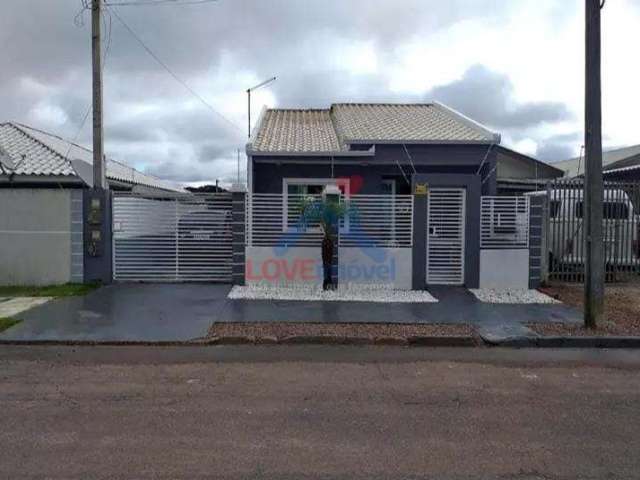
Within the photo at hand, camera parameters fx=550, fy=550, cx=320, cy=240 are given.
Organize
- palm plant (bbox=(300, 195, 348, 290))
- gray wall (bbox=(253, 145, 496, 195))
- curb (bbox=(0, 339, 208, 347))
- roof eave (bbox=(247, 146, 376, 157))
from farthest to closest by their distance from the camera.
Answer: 1. gray wall (bbox=(253, 145, 496, 195))
2. roof eave (bbox=(247, 146, 376, 157))
3. palm plant (bbox=(300, 195, 348, 290))
4. curb (bbox=(0, 339, 208, 347))

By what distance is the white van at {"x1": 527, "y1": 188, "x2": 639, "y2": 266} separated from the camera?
42.0 ft

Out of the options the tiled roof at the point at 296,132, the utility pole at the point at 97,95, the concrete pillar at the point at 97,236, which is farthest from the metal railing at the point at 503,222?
the utility pole at the point at 97,95

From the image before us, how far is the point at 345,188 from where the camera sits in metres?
15.0

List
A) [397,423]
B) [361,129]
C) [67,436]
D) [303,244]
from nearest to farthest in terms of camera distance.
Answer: [67,436], [397,423], [303,244], [361,129]

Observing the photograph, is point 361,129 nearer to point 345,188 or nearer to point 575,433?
point 345,188

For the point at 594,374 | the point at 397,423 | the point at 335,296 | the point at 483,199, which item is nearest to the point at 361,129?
the point at 483,199

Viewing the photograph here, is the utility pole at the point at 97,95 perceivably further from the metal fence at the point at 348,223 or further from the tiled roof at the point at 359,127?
the tiled roof at the point at 359,127

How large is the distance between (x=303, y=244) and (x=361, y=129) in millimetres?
5832

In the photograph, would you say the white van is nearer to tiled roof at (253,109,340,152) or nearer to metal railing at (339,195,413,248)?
metal railing at (339,195,413,248)

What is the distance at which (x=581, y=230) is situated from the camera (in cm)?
1273

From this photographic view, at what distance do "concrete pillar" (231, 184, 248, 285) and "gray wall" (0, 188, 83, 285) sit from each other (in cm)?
326

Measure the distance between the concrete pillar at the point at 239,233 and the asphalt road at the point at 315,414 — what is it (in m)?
4.40

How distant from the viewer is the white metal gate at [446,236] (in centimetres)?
1161

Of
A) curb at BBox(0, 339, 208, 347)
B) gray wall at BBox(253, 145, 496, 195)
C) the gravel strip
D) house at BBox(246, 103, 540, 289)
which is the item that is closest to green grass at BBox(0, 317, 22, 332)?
curb at BBox(0, 339, 208, 347)
